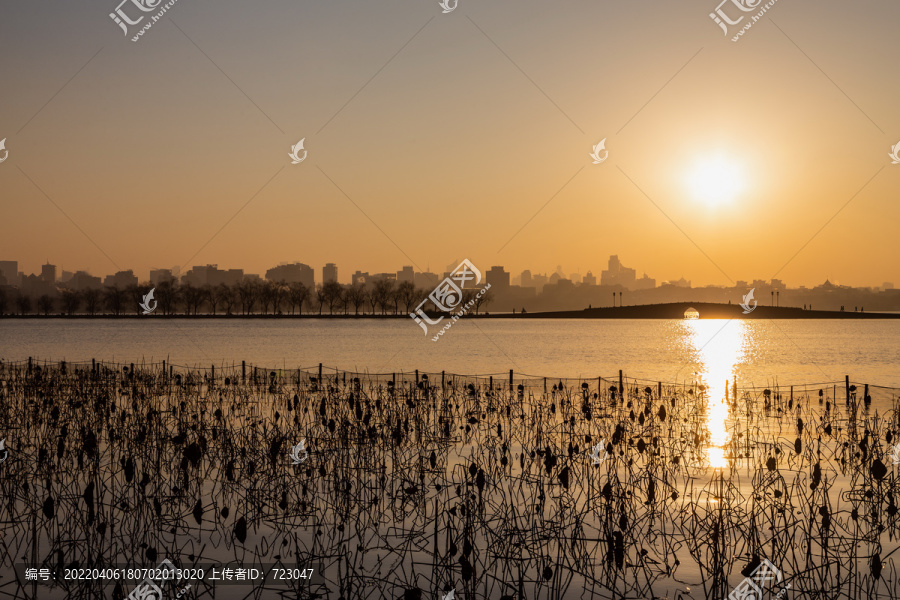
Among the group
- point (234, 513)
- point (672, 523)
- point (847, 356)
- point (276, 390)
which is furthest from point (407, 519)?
point (847, 356)

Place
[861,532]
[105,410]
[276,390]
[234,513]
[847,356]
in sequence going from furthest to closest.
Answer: [847,356] → [276,390] → [105,410] → [234,513] → [861,532]

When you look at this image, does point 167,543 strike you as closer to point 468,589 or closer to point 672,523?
point 468,589

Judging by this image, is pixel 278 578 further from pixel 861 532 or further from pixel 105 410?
pixel 105 410

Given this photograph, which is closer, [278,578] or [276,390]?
[278,578]

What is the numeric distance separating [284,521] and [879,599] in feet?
20.2

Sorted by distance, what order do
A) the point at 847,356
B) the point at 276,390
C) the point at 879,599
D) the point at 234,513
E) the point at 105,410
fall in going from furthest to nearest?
the point at 847,356, the point at 276,390, the point at 105,410, the point at 234,513, the point at 879,599

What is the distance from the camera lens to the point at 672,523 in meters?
9.25

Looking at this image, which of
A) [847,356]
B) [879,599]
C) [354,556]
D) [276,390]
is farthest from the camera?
[847,356]

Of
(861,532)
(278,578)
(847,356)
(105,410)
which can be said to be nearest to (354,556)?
(278,578)

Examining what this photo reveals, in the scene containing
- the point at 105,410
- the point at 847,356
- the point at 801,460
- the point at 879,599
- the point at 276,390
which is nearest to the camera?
the point at 879,599

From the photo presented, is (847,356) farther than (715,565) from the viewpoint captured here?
Yes

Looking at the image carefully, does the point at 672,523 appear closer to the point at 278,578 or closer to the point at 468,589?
the point at 468,589

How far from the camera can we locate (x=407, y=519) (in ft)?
30.8

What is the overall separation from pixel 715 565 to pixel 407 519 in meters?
3.65
